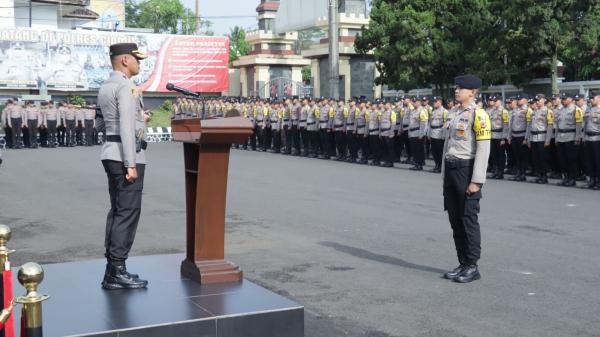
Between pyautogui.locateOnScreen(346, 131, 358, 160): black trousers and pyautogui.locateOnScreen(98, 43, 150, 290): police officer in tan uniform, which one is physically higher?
pyautogui.locateOnScreen(98, 43, 150, 290): police officer in tan uniform

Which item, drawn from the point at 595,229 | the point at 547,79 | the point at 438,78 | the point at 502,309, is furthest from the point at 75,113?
the point at 502,309

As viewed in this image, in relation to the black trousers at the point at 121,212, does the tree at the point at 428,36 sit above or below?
above

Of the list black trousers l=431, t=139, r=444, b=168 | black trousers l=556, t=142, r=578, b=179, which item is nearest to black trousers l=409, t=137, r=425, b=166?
black trousers l=431, t=139, r=444, b=168

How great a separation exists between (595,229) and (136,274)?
5.87 meters

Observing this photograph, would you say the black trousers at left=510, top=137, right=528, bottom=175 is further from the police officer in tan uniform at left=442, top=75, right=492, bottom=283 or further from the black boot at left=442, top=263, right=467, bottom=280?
the black boot at left=442, top=263, right=467, bottom=280

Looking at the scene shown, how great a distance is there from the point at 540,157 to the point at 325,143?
8529mm

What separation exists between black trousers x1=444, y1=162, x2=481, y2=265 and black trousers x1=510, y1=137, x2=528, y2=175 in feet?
32.4

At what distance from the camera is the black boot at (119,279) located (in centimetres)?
568

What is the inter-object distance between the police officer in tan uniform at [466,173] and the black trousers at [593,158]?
833cm

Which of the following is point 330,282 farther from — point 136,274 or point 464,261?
point 136,274

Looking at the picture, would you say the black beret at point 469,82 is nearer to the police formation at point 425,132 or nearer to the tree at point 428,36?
the police formation at point 425,132

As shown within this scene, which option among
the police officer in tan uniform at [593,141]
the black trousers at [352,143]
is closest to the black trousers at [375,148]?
the black trousers at [352,143]

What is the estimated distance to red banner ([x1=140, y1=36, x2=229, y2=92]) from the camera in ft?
132

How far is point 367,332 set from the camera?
209 inches
